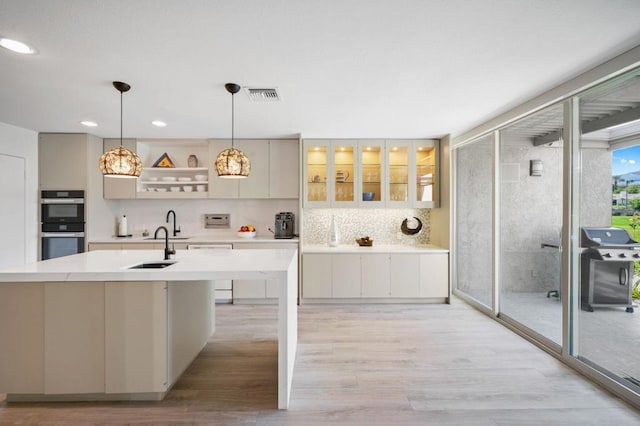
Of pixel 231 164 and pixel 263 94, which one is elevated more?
pixel 263 94

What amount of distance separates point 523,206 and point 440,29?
2.31 m

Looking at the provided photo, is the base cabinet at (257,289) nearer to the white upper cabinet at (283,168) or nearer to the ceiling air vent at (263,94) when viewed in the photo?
the white upper cabinet at (283,168)

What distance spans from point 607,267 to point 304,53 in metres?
2.78

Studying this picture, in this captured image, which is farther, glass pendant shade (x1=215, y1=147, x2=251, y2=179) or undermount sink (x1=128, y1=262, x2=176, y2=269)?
glass pendant shade (x1=215, y1=147, x2=251, y2=179)

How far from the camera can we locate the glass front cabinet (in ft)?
14.8

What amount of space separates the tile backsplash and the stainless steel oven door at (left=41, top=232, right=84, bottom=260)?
10.1 feet

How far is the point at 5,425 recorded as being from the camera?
189 cm

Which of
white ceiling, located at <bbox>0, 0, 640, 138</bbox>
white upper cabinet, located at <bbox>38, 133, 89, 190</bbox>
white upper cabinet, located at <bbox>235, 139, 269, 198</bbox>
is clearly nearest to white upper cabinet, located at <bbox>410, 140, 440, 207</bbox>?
white ceiling, located at <bbox>0, 0, 640, 138</bbox>

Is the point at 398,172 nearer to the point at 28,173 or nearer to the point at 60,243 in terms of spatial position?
the point at 60,243

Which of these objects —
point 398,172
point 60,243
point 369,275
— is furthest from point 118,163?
point 398,172

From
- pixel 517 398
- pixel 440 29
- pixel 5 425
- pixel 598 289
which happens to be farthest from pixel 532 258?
pixel 5 425

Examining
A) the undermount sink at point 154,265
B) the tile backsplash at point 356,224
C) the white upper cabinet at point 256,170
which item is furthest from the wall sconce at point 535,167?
the undermount sink at point 154,265

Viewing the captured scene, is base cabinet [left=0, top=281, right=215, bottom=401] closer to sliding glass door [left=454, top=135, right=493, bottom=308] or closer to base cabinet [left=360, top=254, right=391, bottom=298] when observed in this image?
base cabinet [left=360, top=254, right=391, bottom=298]

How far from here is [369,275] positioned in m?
4.30
